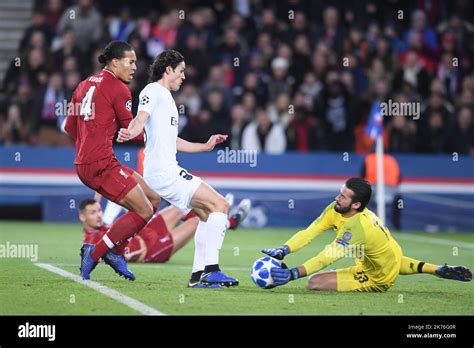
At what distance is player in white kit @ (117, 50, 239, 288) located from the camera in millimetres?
10141

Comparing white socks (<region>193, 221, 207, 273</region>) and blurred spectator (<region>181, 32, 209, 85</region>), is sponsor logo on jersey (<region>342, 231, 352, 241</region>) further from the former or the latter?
blurred spectator (<region>181, 32, 209, 85</region>)

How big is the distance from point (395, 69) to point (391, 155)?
7.23 ft

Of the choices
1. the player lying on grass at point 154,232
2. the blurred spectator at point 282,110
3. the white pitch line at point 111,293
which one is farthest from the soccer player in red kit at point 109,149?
the blurred spectator at point 282,110

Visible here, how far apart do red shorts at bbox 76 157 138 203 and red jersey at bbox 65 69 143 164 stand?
61 mm

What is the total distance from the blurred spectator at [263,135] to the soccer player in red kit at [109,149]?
9266mm

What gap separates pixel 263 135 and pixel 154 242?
23.8 feet

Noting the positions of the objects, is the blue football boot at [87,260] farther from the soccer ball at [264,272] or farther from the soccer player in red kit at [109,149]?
the soccer ball at [264,272]

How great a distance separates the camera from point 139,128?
384 inches

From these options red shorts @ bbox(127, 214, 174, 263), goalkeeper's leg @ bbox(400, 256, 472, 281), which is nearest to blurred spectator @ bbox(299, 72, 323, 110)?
red shorts @ bbox(127, 214, 174, 263)

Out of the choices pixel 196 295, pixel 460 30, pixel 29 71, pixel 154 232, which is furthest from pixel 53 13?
pixel 196 295

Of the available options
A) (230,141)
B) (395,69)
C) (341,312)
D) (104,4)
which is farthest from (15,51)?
(341,312)
